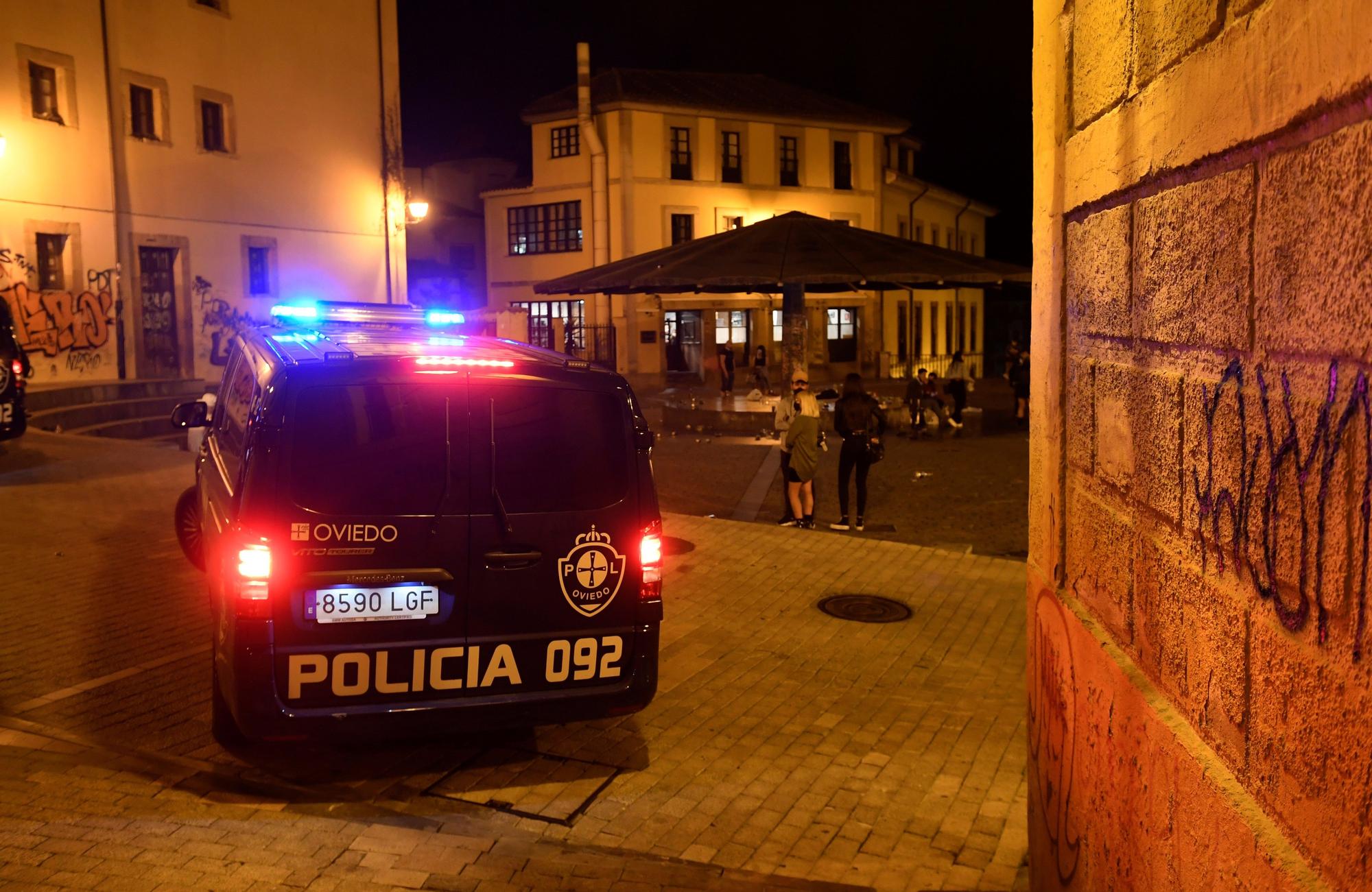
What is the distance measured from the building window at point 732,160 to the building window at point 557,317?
7.81 metres

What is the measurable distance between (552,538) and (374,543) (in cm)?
77

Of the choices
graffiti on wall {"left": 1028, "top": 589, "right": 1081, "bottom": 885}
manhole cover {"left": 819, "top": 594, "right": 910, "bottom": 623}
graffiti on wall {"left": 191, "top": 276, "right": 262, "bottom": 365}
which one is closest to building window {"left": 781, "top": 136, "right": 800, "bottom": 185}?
graffiti on wall {"left": 191, "top": 276, "right": 262, "bottom": 365}

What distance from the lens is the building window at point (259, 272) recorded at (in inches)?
1097

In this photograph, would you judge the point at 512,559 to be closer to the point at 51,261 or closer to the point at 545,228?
the point at 51,261

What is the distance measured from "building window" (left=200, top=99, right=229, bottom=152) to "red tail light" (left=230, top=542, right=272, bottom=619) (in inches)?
965

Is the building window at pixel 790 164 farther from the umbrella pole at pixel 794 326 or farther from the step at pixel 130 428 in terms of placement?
the step at pixel 130 428

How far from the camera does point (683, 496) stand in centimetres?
1479

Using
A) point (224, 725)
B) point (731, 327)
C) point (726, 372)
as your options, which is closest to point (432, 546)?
point (224, 725)

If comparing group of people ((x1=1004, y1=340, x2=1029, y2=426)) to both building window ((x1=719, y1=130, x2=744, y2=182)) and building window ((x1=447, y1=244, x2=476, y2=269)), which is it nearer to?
building window ((x1=719, y1=130, x2=744, y2=182))

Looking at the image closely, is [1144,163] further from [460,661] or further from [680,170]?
[680,170]

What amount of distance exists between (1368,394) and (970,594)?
7.49 meters

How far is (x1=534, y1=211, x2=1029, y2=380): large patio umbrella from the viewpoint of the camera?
48.8 ft

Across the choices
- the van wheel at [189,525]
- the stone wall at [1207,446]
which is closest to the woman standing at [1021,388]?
the van wheel at [189,525]

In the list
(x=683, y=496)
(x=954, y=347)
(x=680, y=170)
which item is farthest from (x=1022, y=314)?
(x=683, y=496)
